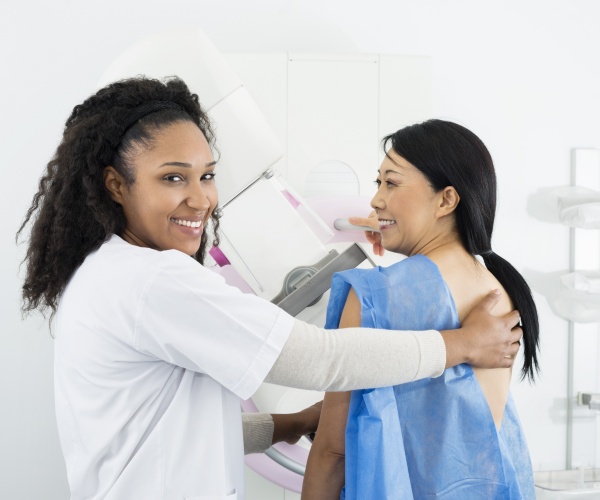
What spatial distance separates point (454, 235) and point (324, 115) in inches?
29.5

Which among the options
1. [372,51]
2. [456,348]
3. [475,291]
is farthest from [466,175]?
[372,51]

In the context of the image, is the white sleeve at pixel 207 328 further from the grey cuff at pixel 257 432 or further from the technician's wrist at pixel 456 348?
the grey cuff at pixel 257 432

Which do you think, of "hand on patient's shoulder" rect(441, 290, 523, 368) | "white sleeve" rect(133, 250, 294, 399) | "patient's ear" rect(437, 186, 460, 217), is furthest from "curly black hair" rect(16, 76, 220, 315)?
"hand on patient's shoulder" rect(441, 290, 523, 368)

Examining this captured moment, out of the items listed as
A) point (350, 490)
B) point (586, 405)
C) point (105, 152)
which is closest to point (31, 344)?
point (105, 152)

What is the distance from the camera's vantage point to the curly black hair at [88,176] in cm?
108

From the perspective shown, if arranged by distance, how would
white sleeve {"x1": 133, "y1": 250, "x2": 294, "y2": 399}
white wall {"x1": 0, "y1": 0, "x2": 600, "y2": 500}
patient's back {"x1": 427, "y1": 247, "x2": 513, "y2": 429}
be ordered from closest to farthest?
white sleeve {"x1": 133, "y1": 250, "x2": 294, "y2": 399} → patient's back {"x1": 427, "y1": 247, "x2": 513, "y2": 429} → white wall {"x1": 0, "y1": 0, "x2": 600, "y2": 500}

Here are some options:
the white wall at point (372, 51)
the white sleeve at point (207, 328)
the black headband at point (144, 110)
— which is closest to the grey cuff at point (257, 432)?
the white sleeve at point (207, 328)

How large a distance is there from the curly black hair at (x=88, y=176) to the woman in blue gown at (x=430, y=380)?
40 cm

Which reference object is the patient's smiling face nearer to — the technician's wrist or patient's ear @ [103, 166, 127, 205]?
the technician's wrist

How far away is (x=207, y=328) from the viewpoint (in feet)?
3.16

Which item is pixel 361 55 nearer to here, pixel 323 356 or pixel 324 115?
pixel 324 115

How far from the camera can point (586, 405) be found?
92.9 inches

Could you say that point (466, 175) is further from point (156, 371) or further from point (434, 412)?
point (156, 371)

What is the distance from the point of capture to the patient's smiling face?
1.23 m
